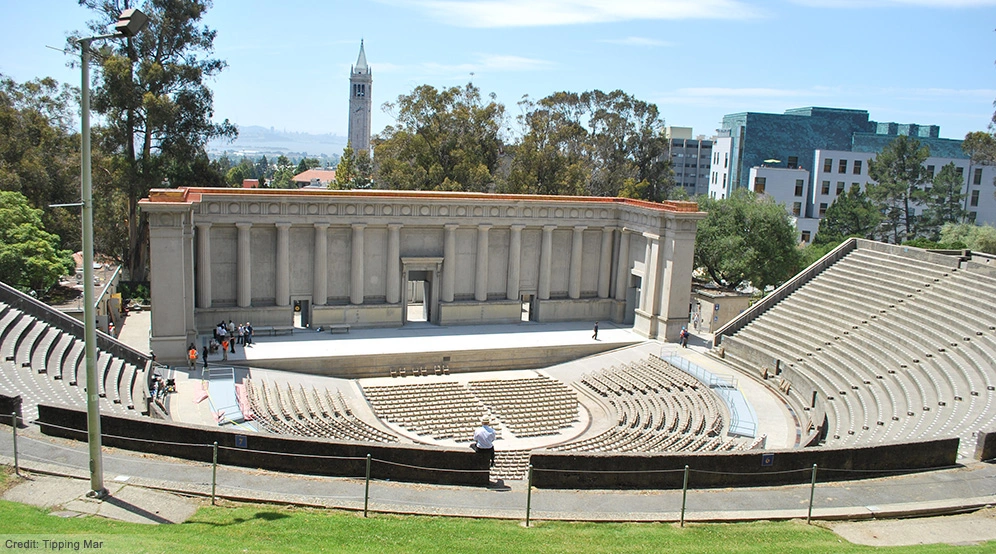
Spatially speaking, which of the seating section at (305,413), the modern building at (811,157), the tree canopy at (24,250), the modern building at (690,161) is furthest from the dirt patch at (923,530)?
the modern building at (690,161)

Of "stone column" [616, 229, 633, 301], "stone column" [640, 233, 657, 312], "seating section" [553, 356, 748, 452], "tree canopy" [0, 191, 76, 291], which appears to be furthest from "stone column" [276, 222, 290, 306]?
"stone column" [640, 233, 657, 312]

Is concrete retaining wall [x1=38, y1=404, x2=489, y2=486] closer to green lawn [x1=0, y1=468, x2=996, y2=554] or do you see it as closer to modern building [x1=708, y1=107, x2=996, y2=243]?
green lawn [x1=0, y1=468, x2=996, y2=554]

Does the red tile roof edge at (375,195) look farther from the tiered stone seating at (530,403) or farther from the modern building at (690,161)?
the modern building at (690,161)

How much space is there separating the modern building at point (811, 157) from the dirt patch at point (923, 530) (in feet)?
210

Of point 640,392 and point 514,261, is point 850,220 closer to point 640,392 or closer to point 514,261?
point 514,261

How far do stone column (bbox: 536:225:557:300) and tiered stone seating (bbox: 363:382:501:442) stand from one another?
11521 millimetres

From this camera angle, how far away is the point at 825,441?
2589 cm

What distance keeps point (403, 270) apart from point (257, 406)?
14951mm

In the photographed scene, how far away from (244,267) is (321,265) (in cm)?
387

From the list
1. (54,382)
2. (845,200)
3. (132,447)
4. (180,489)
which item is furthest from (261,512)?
(845,200)

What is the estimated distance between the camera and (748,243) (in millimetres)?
52406

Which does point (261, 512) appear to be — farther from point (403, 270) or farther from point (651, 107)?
point (651, 107)

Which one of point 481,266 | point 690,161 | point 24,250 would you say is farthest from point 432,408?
point 690,161

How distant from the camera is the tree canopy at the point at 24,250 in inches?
1400
